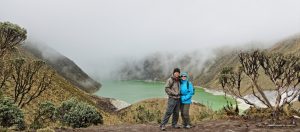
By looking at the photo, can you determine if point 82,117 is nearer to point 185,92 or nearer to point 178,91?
point 178,91

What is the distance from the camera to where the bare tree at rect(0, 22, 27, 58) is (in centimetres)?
2602

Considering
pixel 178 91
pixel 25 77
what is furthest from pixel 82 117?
pixel 25 77

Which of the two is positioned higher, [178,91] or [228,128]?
[178,91]

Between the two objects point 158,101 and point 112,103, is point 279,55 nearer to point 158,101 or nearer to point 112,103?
point 158,101

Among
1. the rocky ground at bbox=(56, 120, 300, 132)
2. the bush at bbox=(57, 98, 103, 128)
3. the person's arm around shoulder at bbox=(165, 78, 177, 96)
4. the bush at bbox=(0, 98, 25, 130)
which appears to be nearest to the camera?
the person's arm around shoulder at bbox=(165, 78, 177, 96)

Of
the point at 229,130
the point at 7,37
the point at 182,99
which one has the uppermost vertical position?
the point at 7,37

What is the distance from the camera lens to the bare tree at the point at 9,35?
26.0 metres

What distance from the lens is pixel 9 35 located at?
26438 millimetres

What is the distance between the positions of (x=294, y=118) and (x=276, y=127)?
1419 millimetres

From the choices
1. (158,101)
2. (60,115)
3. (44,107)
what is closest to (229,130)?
(60,115)

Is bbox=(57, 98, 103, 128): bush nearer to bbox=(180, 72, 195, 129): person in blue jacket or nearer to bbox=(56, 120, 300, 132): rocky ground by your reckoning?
bbox=(56, 120, 300, 132): rocky ground

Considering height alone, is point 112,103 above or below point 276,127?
above

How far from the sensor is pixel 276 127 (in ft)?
63.2

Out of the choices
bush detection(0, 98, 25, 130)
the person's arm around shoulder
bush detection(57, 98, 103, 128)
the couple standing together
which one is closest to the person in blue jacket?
the couple standing together
